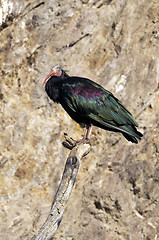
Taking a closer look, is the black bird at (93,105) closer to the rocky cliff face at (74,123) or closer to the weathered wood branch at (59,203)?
the weathered wood branch at (59,203)

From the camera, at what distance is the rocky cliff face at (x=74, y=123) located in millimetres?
10195

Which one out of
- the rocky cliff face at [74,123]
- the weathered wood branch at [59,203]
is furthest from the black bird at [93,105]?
the rocky cliff face at [74,123]

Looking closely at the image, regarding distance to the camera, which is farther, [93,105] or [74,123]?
[74,123]

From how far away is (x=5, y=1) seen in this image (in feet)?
34.2

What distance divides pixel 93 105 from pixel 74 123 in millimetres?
3940

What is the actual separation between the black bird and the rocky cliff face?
3.70 m

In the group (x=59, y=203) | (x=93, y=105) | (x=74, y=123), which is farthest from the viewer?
(x=74, y=123)

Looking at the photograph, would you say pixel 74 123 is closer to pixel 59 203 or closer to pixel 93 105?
pixel 93 105

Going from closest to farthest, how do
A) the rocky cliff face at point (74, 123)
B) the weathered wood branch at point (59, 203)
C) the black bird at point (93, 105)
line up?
the weathered wood branch at point (59, 203), the black bird at point (93, 105), the rocky cliff face at point (74, 123)

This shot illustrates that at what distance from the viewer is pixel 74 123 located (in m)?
10.5

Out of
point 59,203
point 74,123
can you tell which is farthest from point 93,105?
point 74,123

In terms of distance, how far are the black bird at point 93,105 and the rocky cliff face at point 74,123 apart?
370cm

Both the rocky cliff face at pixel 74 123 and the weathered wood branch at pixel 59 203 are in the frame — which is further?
the rocky cliff face at pixel 74 123

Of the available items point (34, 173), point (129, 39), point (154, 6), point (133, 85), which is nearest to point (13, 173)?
point (34, 173)
